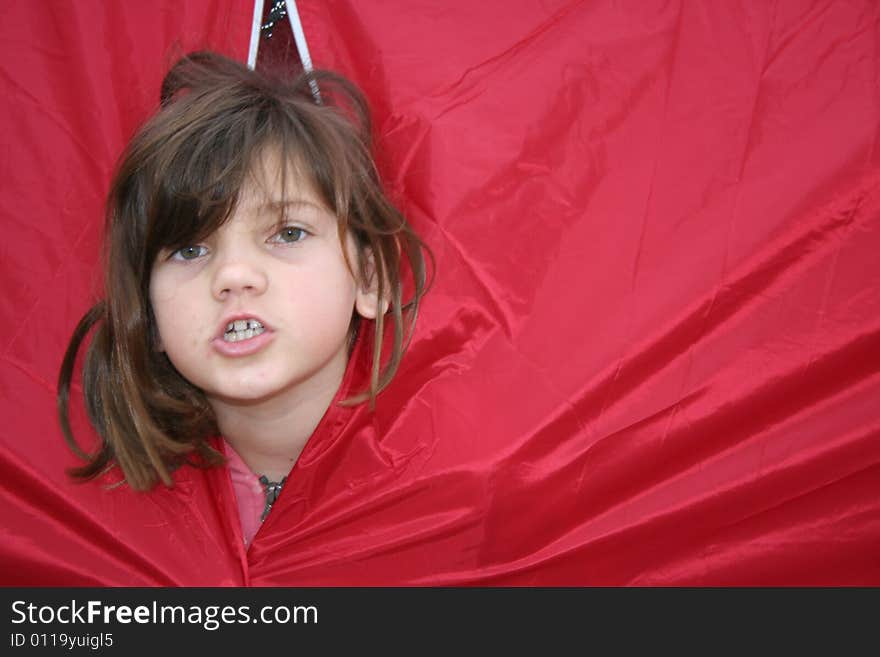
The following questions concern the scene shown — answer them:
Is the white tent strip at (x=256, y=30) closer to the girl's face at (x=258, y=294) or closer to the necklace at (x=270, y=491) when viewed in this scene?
the girl's face at (x=258, y=294)

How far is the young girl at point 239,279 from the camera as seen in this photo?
1.42 m

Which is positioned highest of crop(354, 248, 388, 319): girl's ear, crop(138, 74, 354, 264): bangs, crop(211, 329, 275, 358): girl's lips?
crop(138, 74, 354, 264): bangs

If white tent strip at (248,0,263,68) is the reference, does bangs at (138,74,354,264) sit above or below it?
below

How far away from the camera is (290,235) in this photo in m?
1.46

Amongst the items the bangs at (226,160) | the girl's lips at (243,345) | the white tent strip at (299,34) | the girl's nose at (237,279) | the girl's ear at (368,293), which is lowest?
the girl's lips at (243,345)

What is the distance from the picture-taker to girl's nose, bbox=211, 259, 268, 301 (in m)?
1.38

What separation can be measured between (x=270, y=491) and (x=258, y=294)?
1.16 feet

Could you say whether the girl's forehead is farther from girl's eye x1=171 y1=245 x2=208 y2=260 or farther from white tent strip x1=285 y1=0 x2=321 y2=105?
white tent strip x1=285 y1=0 x2=321 y2=105

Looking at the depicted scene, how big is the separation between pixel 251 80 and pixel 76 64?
0.37 meters

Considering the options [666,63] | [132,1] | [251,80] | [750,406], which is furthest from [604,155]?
[132,1]

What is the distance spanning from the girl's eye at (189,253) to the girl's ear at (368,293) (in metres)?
0.22

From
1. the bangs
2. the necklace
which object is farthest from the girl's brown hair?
the necklace

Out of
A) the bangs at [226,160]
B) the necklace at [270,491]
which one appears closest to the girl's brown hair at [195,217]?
the bangs at [226,160]

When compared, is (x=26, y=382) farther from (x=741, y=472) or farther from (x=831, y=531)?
(x=831, y=531)
